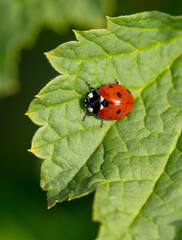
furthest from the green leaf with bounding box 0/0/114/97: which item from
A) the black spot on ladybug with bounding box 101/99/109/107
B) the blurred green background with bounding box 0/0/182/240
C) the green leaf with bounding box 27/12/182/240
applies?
the black spot on ladybug with bounding box 101/99/109/107

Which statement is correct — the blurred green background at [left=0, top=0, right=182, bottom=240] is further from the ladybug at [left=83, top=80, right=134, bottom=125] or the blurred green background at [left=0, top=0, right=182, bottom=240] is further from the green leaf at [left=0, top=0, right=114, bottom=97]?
the ladybug at [left=83, top=80, right=134, bottom=125]

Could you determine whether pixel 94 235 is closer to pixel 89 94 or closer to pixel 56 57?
pixel 89 94

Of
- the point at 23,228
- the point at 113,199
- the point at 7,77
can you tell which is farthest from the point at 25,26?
the point at 113,199

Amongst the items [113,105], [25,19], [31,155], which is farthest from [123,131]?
[25,19]

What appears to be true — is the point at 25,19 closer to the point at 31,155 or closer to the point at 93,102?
the point at 31,155

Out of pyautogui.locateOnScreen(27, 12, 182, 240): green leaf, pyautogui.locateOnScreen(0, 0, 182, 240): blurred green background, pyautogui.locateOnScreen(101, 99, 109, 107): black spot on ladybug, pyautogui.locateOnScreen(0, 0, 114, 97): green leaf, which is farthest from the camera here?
pyautogui.locateOnScreen(0, 0, 114, 97): green leaf

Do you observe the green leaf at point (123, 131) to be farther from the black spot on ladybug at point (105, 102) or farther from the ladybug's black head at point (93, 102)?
the black spot on ladybug at point (105, 102)

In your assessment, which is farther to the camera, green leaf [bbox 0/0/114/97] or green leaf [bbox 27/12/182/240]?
green leaf [bbox 0/0/114/97]

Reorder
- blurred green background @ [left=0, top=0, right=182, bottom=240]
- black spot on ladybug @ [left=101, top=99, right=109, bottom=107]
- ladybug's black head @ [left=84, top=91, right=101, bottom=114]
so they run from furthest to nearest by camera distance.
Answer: blurred green background @ [left=0, top=0, right=182, bottom=240] < black spot on ladybug @ [left=101, top=99, right=109, bottom=107] < ladybug's black head @ [left=84, top=91, right=101, bottom=114]
